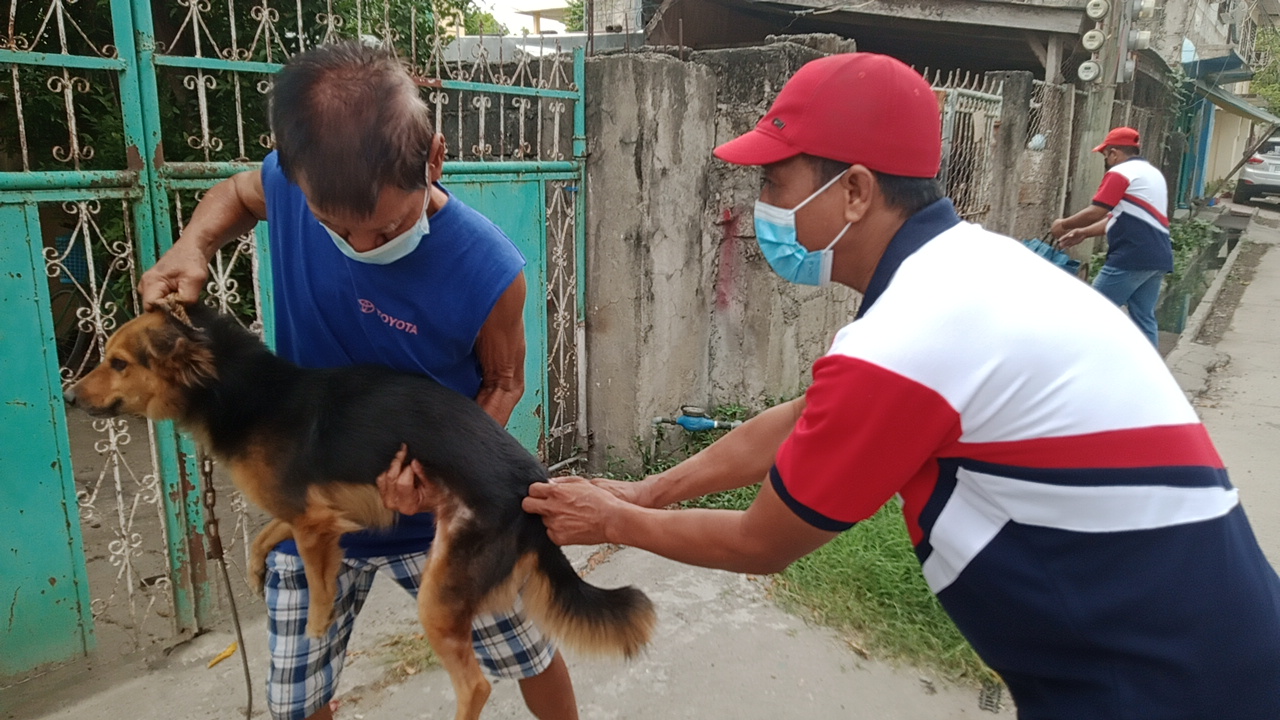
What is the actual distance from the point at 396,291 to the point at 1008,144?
8.16m

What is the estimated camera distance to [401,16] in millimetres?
6598

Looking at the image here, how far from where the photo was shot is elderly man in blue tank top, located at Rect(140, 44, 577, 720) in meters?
1.69

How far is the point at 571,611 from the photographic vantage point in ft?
7.28

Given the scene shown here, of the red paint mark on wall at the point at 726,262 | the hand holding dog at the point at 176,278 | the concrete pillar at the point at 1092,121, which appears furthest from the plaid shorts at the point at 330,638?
the concrete pillar at the point at 1092,121

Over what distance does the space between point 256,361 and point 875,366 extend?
167 cm

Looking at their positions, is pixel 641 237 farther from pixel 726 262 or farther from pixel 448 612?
pixel 448 612

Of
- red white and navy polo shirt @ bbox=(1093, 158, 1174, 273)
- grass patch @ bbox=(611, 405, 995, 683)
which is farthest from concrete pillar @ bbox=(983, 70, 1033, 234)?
grass patch @ bbox=(611, 405, 995, 683)

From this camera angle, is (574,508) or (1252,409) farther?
(1252,409)

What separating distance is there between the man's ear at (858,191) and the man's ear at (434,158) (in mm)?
877

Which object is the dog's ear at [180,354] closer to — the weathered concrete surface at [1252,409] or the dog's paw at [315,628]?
the dog's paw at [315,628]

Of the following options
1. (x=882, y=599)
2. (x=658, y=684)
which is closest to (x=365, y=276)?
(x=658, y=684)

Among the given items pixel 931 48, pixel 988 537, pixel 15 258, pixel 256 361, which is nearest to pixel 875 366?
pixel 988 537

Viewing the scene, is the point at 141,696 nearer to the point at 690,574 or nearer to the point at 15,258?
the point at 15,258

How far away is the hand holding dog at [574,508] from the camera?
6.34 ft
